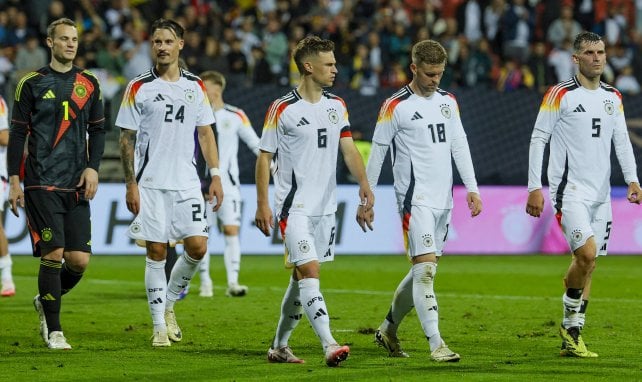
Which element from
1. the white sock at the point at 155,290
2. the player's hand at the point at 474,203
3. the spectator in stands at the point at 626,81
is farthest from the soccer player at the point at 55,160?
the spectator in stands at the point at 626,81

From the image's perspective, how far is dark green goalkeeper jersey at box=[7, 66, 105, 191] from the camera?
29.8ft

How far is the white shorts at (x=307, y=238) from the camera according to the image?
320 inches

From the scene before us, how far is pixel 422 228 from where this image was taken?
8414 mm

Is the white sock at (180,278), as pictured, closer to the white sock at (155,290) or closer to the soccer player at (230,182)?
the white sock at (155,290)

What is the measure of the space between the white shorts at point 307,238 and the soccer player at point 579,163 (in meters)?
1.55

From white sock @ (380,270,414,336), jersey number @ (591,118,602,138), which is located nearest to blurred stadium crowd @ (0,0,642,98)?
white sock @ (380,270,414,336)

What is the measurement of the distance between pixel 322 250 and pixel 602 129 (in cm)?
228

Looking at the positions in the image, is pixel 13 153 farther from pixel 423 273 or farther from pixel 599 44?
pixel 599 44

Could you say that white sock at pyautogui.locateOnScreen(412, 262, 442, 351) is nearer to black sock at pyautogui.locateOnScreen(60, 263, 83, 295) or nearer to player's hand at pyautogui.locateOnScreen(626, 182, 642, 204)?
player's hand at pyautogui.locateOnScreen(626, 182, 642, 204)

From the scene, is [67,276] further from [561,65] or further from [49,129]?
[561,65]

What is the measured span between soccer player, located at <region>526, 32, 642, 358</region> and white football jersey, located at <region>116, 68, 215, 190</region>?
250 centimetres

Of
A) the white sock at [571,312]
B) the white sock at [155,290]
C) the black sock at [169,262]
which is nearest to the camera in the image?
the white sock at [571,312]

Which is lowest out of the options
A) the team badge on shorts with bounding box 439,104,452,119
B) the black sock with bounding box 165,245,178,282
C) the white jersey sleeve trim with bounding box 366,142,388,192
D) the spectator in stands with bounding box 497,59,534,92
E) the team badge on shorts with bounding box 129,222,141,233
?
the black sock with bounding box 165,245,178,282

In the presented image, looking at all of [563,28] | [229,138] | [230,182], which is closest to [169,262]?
[230,182]
